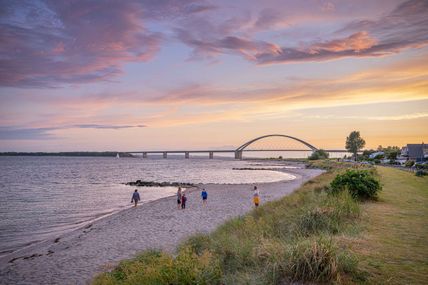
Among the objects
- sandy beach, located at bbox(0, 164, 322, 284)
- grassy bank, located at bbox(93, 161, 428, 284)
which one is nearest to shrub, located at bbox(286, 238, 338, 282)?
grassy bank, located at bbox(93, 161, 428, 284)

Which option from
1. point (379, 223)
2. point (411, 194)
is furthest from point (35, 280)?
point (411, 194)

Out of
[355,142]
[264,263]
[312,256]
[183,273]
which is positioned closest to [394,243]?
[312,256]

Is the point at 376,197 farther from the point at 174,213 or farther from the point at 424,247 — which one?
the point at 174,213

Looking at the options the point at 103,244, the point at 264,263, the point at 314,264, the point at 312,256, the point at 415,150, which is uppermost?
the point at 415,150

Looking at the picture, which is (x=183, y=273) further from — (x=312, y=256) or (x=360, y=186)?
(x=360, y=186)

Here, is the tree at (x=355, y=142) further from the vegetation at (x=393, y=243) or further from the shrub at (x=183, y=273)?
the shrub at (x=183, y=273)

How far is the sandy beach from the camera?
14.0 meters

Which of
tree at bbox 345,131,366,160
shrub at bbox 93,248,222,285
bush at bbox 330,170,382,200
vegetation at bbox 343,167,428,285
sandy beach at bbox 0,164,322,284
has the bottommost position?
sandy beach at bbox 0,164,322,284

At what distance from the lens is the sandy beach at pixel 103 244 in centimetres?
1398

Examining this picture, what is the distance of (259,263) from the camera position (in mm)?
8953

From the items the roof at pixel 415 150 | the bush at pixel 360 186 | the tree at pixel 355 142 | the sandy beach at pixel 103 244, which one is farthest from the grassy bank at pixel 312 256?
the tree at pixel 355 142

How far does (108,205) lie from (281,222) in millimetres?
A: 26508

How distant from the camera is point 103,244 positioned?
60.7 feet

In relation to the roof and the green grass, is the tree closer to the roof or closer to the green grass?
the roof
